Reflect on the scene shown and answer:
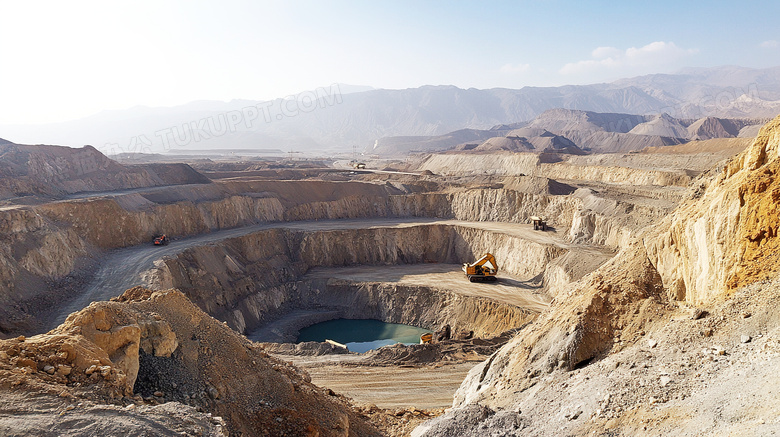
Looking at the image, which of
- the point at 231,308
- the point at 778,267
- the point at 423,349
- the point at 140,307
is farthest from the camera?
the point at 231,308

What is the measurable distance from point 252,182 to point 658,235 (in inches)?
1853

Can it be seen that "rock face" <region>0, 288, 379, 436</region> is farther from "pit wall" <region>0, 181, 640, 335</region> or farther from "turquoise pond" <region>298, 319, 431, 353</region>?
"turquoise pond" <region>298, 319, 431, 353</region>

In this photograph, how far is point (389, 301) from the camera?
Answer: 126ft

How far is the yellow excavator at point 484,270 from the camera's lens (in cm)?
3781

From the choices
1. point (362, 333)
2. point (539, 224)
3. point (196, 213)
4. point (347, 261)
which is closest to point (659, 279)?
point (362, 333)

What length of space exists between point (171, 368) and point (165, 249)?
2827cm

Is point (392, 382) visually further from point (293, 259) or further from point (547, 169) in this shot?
point (547, 169)

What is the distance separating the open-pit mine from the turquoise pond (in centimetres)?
88

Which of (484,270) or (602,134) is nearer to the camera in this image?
(484,270)

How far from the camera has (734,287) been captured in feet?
33.6

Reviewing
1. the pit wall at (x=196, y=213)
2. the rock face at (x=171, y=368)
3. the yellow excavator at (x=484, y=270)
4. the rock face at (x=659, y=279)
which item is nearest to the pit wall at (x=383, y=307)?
the yellow excavator at (x=484, y=270)

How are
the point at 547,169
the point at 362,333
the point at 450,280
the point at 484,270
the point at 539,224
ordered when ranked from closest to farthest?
the point at 362,333 < the point at 484,270 < the point at 450,280 < the point at 539,224 < the point at 547,169

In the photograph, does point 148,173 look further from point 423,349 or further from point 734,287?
point 734,287

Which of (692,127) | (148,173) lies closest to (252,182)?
(148,173)
